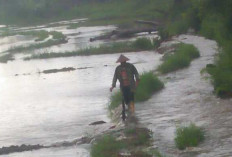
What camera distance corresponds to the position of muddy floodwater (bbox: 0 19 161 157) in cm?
1841

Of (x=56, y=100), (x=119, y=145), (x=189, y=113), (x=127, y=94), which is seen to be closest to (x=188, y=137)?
(x=119, y=145)

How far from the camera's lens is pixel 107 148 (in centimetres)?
1379

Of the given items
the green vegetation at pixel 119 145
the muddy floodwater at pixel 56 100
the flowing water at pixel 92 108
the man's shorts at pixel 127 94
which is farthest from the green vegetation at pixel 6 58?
the green vegetation at pixel 119 145

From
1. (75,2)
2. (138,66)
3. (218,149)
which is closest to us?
(218,149)

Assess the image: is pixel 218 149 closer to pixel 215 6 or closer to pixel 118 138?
pixel 118 138

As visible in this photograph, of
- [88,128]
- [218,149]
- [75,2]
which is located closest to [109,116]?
[88,128]

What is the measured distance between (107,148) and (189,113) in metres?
3.52

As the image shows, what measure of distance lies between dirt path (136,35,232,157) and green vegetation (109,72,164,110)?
0.29 meters

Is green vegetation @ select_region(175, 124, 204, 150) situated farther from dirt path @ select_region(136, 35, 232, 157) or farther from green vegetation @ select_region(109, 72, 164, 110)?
green vegetation @ select_region(109, 72, 164, 110)

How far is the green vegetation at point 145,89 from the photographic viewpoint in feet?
65.8

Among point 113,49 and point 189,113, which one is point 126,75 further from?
point 113,49

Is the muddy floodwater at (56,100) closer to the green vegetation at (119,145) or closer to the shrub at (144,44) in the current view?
the green vegetation at (119,145)

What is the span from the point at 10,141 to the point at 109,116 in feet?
11.3

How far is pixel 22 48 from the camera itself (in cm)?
5634
